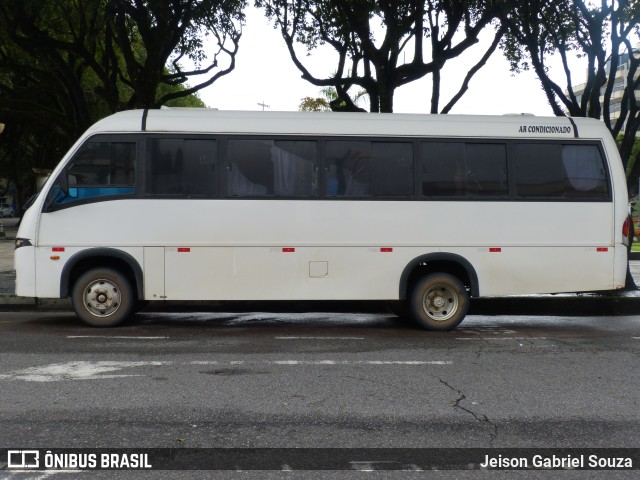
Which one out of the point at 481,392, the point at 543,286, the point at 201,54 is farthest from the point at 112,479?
the point at 201,54

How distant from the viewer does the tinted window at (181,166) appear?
30.1 feet

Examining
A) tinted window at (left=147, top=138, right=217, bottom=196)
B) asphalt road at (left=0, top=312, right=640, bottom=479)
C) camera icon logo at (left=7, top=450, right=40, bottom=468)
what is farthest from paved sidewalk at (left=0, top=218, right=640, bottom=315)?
camera icon logo at (left=7, top=450, right=40, bottom=468)

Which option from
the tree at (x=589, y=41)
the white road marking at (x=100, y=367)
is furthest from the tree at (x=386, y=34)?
the white road marking at (x=100, y=367)

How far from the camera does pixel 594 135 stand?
9.62 meters

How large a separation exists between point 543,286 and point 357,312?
2.90 m

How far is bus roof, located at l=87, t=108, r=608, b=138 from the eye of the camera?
9.23 m

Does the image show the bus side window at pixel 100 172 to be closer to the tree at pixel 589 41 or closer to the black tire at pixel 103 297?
the black tire at pixel 103 297

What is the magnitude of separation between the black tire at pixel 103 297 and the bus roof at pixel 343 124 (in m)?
1.91

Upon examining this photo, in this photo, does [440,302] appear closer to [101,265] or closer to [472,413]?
[472,413]

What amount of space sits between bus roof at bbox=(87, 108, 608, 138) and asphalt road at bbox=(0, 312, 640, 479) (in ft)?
8.67

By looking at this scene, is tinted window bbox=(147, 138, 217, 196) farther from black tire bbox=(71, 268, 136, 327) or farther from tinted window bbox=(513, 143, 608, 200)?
tinted window bbox=(513, 143, 608, 200)

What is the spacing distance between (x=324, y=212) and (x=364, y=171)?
30.2 inches

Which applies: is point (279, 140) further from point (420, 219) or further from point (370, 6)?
point (370, 6)

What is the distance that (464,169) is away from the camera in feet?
31.0
